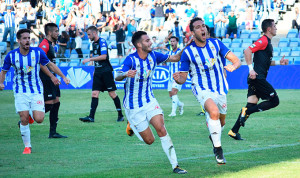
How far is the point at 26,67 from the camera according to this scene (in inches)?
387

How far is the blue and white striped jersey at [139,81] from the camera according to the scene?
8.09 meters

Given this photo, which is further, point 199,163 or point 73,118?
point 73,118

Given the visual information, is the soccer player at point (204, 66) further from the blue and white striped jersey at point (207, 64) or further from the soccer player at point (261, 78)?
the soccer player at point (261, 78)

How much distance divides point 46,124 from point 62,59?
14997 mm

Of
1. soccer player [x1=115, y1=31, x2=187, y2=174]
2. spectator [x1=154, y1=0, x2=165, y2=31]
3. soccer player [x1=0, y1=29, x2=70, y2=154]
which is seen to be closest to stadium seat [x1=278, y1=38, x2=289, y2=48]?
spectator [x1=154, y1=0, x2=165, y2=31]

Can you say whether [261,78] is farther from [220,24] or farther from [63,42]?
[63,42]

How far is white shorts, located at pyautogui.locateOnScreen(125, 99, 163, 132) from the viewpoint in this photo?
802 cm

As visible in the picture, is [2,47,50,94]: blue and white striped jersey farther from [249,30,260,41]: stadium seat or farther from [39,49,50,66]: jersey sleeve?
[249,30,260,41]: stadium seat

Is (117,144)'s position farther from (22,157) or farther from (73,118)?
(73,118)

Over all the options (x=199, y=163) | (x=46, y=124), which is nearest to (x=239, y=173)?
(x=199, y=163)

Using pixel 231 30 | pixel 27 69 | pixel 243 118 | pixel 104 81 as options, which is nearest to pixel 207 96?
pixel 243 118

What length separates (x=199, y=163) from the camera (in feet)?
26.5

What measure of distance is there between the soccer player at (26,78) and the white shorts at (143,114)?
2.42 meters

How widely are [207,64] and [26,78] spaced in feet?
10.9
